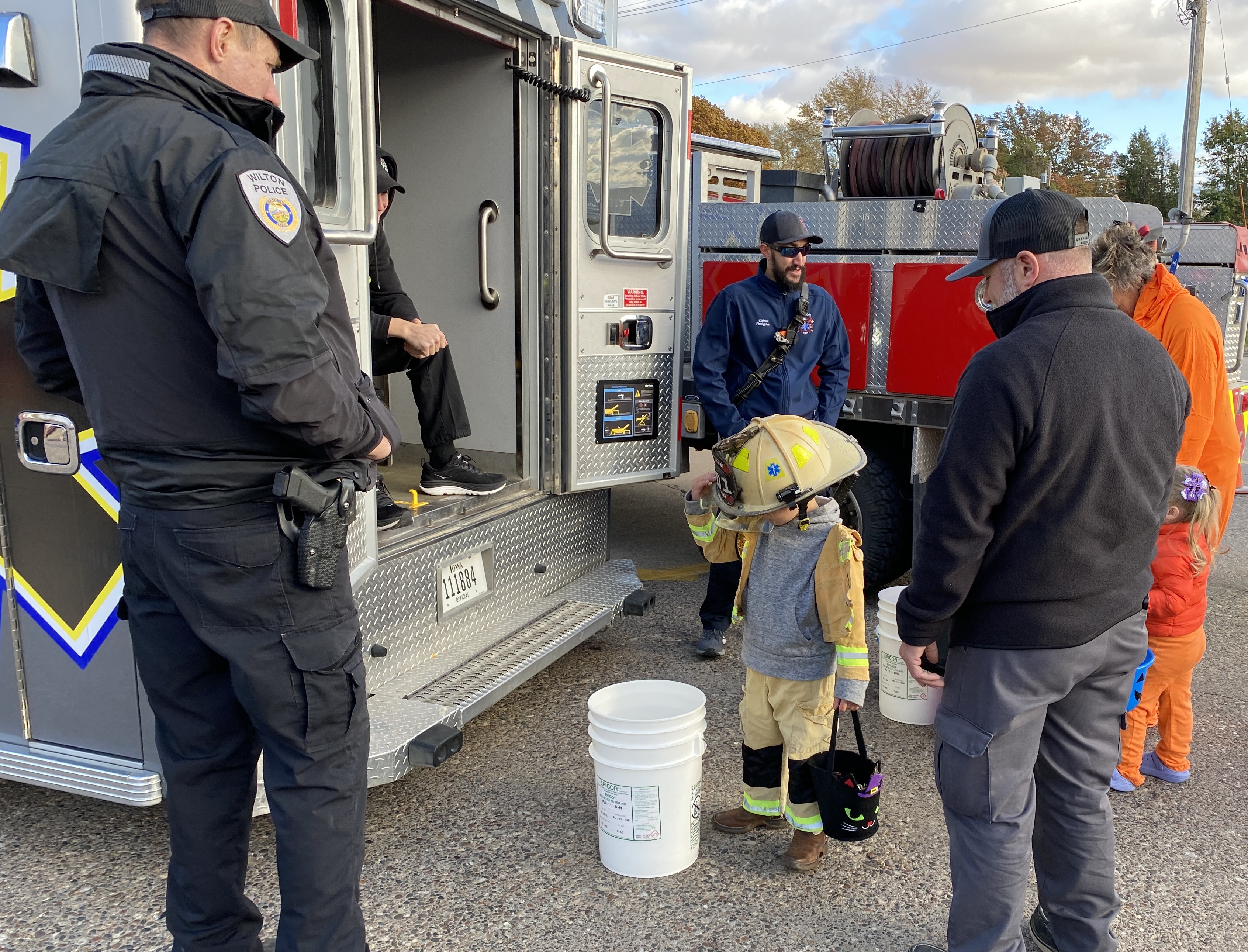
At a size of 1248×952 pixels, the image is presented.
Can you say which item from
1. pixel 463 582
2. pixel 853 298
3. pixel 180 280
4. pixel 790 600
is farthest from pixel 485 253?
pixel 180 280

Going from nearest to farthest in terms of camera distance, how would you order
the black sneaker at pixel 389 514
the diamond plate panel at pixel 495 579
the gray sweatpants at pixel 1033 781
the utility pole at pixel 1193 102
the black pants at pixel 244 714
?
the black pants at pixel 244 714 < the gray sweatpants at pixel 1033 781 < the diamond plate panel at pixel 495 579 < the black sneaker at pixel 389 514 < the utility pole at pixel 1193 102

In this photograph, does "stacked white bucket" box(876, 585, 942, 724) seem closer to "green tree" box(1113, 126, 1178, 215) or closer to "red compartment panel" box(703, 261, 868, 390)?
"red compartment panel" box(703, 261, 868, 390)

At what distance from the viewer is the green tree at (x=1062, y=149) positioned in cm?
3081

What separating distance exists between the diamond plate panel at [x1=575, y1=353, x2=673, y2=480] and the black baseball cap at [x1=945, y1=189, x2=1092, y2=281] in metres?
2.28

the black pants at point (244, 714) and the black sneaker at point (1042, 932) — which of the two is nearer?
the black pants at point (244, 714)

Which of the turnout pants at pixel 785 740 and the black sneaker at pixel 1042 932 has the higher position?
the turnout pants at pixel 785 740

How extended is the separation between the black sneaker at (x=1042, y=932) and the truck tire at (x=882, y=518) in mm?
2502

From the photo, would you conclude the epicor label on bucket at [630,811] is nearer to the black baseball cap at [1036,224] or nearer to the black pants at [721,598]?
the black baseball cap at [1036,224]

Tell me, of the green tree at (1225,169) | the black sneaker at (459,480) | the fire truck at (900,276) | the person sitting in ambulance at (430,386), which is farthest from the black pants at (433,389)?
A: the green tree at (1225,169)

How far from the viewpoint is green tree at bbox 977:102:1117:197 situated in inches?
1213

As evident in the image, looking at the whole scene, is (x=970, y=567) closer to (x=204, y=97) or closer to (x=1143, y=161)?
(x=204, y=97)

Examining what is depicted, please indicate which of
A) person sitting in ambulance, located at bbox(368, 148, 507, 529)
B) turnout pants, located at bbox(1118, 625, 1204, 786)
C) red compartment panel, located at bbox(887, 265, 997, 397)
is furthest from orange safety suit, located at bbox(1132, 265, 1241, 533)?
person sitting in ambulance, located at bbox(368, 148, 507, 529)

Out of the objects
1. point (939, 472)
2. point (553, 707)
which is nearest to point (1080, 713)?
point (939, 472)

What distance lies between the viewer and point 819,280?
4.88 meters
